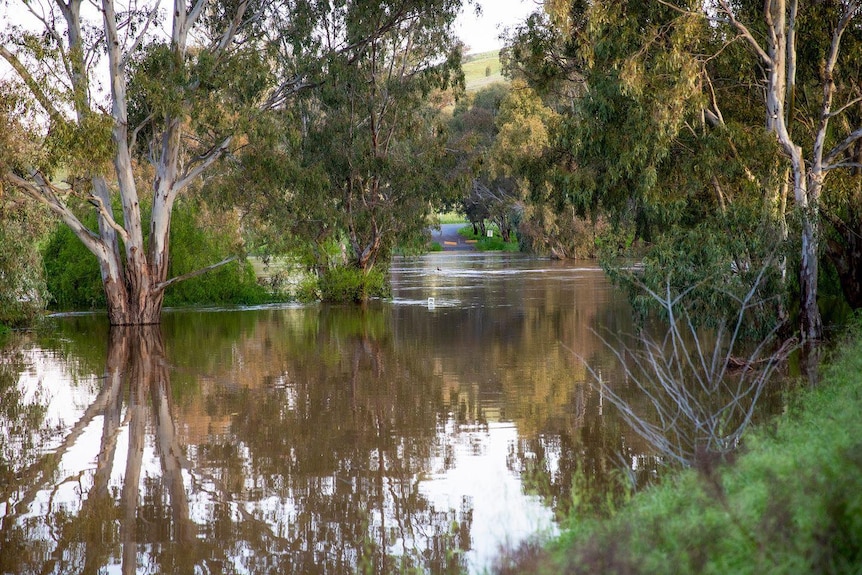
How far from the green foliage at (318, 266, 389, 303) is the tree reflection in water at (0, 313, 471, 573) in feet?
45.3

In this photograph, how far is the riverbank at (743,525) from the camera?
3.93 m

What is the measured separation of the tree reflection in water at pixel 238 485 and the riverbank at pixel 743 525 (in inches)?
57.0

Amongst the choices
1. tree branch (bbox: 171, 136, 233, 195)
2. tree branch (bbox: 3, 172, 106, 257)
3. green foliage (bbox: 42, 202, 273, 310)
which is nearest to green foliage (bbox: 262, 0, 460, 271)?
tree branch (bbox: 171, 136, 233, 195)

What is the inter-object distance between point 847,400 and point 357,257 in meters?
21.1

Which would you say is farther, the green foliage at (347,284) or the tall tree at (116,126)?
the green foliage at (347,284)

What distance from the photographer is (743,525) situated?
165 inches

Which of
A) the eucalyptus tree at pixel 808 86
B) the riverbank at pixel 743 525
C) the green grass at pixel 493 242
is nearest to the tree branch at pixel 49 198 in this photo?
the eucalyptus tree at pixel 808 86

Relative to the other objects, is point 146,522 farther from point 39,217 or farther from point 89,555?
point 39,217

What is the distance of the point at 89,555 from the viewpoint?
642 cm

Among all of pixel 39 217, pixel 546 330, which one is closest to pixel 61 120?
pixel 39 217

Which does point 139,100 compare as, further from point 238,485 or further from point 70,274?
point 238,485

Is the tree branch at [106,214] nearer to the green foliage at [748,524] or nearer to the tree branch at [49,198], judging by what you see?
the tree branch at [49,198]

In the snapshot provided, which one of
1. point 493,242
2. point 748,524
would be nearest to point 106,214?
point 748,524

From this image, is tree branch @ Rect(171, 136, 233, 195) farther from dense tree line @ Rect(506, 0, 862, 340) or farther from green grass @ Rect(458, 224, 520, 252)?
green grass @ Rect(458, 224, 520, 252)
